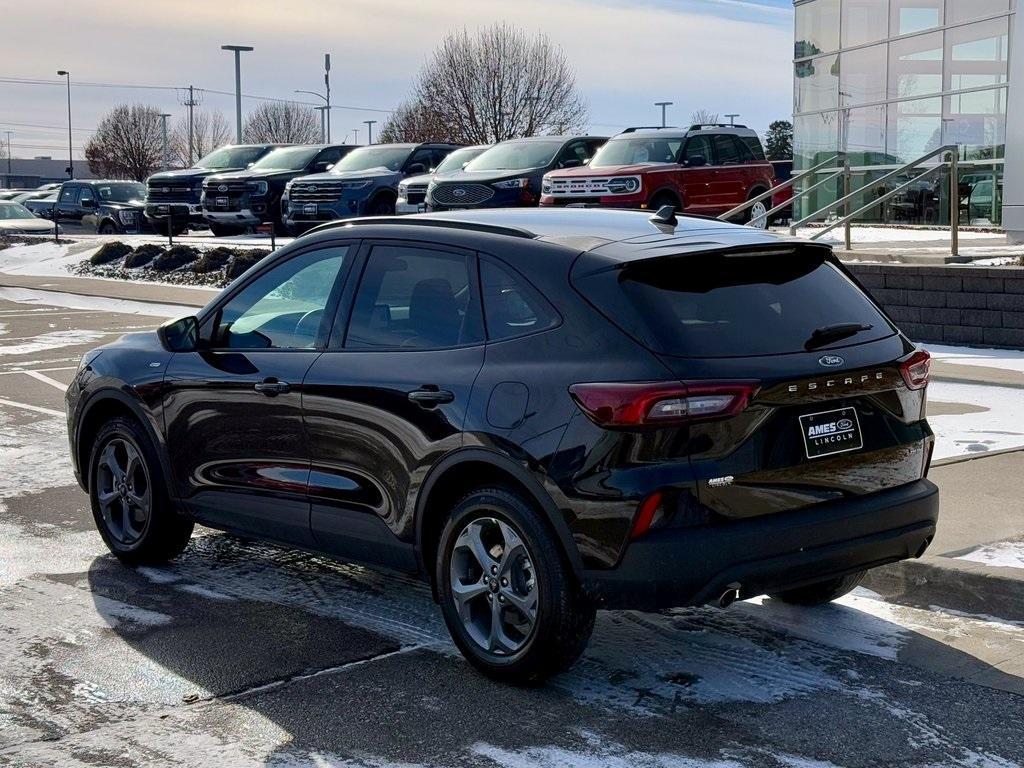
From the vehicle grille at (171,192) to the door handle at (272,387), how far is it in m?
28.0

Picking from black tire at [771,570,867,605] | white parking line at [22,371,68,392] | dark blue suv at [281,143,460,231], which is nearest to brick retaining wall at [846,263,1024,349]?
white parking line at [22,371,68,392]

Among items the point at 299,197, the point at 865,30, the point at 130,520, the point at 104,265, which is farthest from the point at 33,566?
the point at 865,30

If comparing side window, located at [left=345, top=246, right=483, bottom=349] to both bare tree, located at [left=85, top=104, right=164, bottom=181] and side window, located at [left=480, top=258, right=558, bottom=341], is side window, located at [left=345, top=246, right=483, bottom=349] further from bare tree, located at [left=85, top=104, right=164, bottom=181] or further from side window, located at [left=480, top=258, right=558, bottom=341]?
bare tree, located at [left=85, top=104, right=164, bottom=181]

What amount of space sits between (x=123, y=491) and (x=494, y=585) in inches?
101

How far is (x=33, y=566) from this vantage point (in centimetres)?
684

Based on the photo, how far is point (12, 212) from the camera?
41031 mm

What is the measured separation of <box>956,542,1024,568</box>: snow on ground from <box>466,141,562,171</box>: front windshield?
58.5 ft

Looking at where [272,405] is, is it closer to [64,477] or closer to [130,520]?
[130,520]

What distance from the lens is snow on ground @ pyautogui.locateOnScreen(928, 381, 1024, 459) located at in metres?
8.92

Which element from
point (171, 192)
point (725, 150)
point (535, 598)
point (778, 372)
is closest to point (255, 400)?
point (535, 598)

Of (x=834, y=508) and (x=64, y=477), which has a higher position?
(x=834, y=508)

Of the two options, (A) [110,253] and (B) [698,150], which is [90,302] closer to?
(A) [110,253]

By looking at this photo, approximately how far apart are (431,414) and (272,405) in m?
1.03

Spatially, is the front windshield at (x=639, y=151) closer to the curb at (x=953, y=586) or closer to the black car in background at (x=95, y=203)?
the curb at (x=953, y=586)
